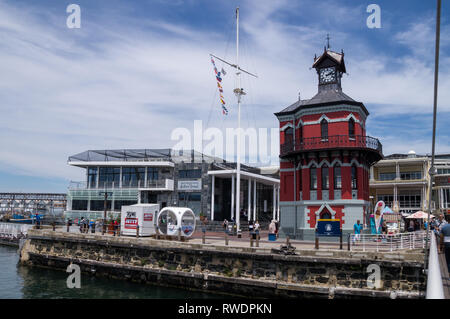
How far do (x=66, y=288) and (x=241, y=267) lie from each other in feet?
33.9

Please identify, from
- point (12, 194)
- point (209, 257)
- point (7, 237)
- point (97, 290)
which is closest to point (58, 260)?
point (97, 290)

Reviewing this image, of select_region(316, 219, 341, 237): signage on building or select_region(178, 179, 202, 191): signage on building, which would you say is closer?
select_region(316, 219, 341, 237): signage on building

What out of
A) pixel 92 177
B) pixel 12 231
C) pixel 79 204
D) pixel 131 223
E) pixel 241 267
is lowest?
pixel 12 231

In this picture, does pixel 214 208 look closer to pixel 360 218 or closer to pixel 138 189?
pixel 138 189

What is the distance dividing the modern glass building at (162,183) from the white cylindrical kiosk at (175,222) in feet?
50.7

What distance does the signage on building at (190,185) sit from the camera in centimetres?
4351

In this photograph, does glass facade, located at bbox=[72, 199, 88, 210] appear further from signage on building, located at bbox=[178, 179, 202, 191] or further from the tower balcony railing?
the tower balcony railing

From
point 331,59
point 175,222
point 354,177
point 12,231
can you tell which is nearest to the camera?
point 175,222

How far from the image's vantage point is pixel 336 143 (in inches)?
1051

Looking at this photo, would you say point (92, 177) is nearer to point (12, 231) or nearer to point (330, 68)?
point (12, 231)

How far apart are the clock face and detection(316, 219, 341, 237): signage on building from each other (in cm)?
1285

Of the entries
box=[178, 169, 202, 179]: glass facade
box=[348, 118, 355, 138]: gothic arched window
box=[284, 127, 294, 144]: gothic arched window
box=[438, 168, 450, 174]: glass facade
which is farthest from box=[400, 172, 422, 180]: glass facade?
box=[178, 169, 202, 179]: glass facade

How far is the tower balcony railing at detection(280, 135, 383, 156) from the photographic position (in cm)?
2656

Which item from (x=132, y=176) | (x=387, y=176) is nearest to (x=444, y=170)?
(x=387, y=176)
